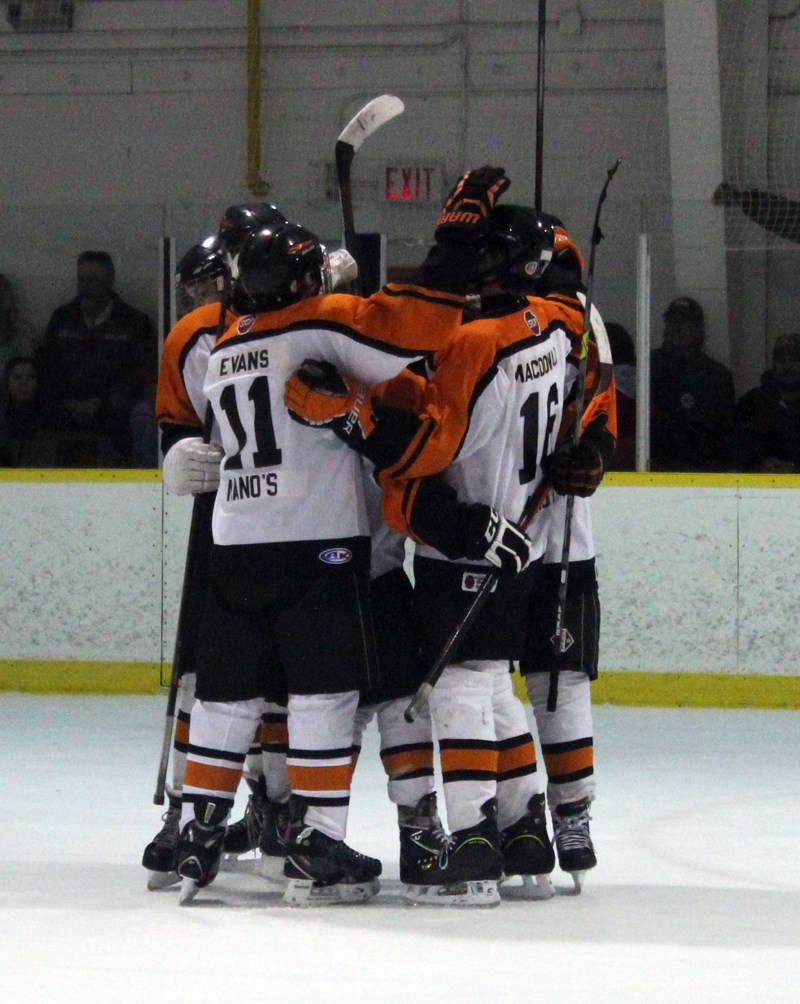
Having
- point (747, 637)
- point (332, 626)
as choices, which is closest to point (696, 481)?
point (747, 637)

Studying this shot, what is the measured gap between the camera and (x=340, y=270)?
3166mm

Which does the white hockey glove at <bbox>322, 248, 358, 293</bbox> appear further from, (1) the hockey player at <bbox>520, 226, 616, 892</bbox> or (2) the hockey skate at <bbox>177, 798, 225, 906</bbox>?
(2) the hockey skate at <bbox>177, 798, 225, 906</bbox>

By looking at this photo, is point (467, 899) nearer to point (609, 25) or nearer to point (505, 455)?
point (505, 455)

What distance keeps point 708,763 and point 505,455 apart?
75.4 inches

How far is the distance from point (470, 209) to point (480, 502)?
1.63 ft

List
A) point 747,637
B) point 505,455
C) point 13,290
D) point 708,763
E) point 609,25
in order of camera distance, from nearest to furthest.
→ point 505,455 → point 708,763 → point 747,637 → point 13,290 → point 609,25

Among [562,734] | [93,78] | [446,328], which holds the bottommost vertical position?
[562,734]

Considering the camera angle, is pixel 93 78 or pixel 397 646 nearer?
pixel 397 646

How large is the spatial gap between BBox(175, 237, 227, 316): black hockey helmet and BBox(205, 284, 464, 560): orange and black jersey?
0.99 feet

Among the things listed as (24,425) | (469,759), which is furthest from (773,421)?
(469,759)

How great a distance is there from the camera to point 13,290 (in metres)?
6.43

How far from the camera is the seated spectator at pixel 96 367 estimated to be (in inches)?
247

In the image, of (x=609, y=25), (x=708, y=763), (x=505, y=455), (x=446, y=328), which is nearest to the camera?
(x=446, y=328)

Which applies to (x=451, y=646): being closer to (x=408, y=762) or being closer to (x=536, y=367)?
(x=408, y=762)
